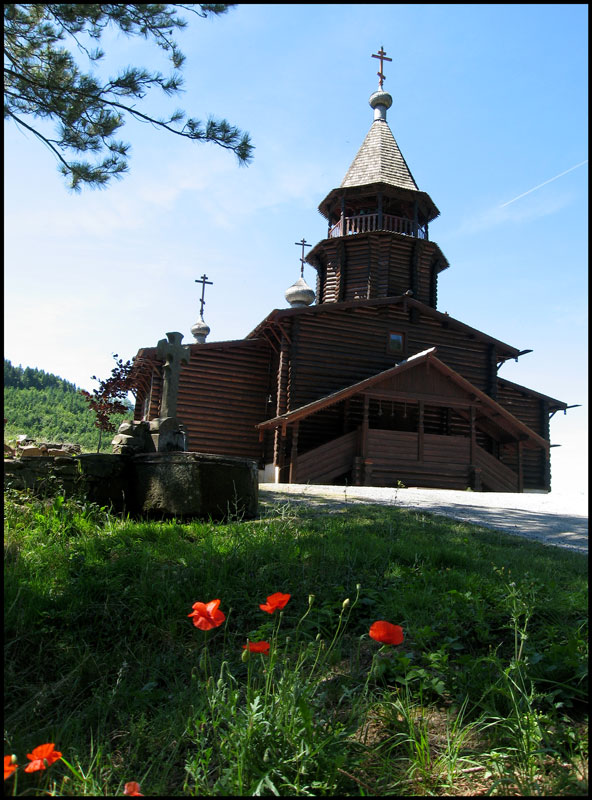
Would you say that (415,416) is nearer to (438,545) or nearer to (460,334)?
(460,334)

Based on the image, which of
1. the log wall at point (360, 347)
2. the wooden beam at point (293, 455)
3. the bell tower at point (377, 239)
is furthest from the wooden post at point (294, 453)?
the bell tower at point (377, 239)

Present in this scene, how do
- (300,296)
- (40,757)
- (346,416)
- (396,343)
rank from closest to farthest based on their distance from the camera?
(40,757) → (346,416) → (396,343) → (300,296)

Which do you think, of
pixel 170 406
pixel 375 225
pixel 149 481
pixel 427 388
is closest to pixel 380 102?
pixel 375 225

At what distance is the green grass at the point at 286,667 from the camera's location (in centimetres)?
217

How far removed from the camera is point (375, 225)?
22656mm

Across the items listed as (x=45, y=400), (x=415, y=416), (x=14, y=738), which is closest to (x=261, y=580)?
(x=14, y=738)

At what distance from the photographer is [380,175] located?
896 inches

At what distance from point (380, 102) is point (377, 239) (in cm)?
883

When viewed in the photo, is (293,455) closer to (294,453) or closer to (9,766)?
(294,453)

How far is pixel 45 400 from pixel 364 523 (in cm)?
3035

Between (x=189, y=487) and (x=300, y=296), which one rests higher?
(x=300, y=296)

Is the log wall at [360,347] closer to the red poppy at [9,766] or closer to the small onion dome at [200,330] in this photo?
the small onion dome at [200,330]

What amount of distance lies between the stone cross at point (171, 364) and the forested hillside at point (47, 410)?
628 inches

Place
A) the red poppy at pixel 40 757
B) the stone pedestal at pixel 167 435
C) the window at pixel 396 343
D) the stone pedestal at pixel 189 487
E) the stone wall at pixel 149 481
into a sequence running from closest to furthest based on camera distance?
the red poppy at pixel 40 757 < the stone wall at pixel 149 481 < the stone pedestal at pixel 189 487 < the stone pedestal at pixel 167 435 < the window at pixel 396 343
